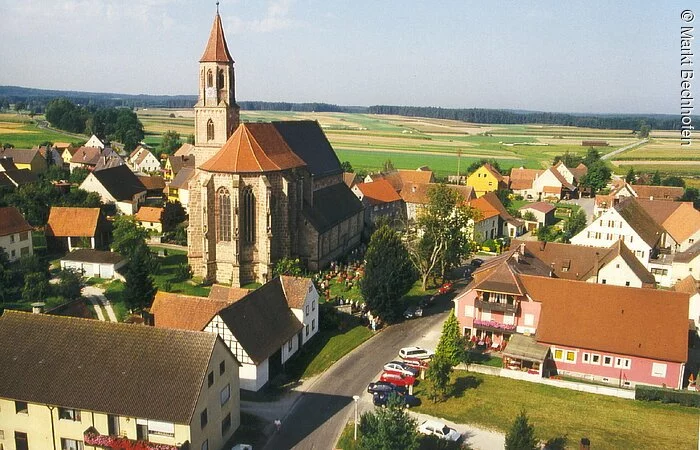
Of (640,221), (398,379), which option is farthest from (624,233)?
(398,379)

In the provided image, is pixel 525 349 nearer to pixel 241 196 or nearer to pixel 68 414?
pixel 68 414

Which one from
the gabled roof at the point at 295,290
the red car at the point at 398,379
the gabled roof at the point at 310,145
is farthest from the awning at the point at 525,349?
the gabled roof at the point at 310,145

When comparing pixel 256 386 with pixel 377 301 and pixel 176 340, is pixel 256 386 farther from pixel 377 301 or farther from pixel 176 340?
pixel 377 301

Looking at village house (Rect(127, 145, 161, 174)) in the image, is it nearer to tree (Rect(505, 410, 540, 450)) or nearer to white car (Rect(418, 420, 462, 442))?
white car (Rect(418, 420, 462, 442))

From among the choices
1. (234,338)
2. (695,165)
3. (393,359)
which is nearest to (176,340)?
(234,338)

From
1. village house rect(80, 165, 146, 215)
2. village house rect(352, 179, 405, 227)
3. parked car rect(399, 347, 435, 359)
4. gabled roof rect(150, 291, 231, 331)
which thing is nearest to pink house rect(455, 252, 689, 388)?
parked car rect(399, 347, 435, 359)

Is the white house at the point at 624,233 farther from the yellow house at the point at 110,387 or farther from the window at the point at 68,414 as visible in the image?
the window at the point at 68,414
